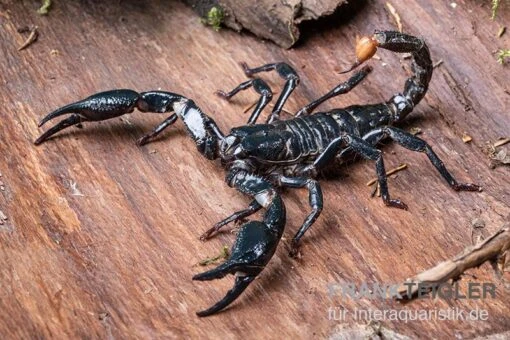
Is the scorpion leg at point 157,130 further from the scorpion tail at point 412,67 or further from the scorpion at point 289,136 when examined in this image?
the scorpion tail at point 412,67

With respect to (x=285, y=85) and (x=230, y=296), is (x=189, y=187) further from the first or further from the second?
(x=285, y=85)

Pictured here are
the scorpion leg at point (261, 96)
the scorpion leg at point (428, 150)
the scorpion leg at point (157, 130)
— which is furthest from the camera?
the scorpion leg at point (261, 96)

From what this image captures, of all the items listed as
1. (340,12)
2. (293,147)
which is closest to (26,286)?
(293,147)

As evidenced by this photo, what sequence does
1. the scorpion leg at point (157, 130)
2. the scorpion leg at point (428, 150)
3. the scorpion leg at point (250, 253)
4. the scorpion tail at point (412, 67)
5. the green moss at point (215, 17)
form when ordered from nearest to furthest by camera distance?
1. the scorpion leg at point (250, 253)
2. the scorpion tail at point (412, 67)
3. the scorpion leg at point (428, 150)
4. the scorpion leg at point (157, 130)
5. the green moss at point (215, 17)

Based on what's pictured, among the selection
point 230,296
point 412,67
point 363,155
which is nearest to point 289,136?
point 363,155

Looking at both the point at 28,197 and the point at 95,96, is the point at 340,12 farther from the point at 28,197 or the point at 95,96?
the point at 28,197

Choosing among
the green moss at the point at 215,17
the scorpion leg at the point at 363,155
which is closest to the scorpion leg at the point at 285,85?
the scorpion leg at the point at 363,155

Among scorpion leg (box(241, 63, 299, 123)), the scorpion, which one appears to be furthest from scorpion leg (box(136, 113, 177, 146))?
scorpion leg (box(241, 63, 299, 123))

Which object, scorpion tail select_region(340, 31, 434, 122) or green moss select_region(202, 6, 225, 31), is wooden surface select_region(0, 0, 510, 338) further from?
scorpion tail select_region(340, 31, 434, 122)
